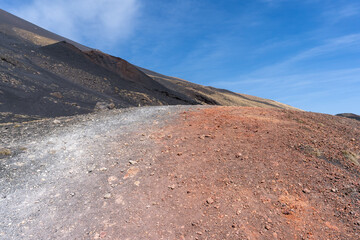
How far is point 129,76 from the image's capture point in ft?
117

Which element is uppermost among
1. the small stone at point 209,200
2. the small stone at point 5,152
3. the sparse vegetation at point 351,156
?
the sparse vegetation at point 351,156

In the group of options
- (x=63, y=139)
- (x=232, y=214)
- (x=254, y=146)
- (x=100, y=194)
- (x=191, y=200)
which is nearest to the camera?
(x=232, y=214)

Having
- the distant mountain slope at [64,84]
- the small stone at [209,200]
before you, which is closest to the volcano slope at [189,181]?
the small stone at [209,200]

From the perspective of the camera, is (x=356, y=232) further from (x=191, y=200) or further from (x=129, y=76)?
(x=129, y=76)

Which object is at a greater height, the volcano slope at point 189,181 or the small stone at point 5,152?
the volcano slope at point 189,181

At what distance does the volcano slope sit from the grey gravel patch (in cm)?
3

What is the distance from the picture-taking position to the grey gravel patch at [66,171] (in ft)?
14.8

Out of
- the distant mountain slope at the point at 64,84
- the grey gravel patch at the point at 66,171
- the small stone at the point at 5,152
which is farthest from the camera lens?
the distant mountain slope at the point at 64,84

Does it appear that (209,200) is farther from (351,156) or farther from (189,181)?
(351,156)

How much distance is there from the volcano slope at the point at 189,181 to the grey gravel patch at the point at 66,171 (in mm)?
28

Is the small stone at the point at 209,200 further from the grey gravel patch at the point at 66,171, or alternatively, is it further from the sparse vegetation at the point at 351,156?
the sparse vegetation at the point at 351,156

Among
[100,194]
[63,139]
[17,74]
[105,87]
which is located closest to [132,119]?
[63,139]

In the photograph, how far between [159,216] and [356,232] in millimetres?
3443

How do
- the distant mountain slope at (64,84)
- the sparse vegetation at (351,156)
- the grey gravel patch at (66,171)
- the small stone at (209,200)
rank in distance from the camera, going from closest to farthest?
the grey gravel patch at (66,171)
the small stone at (209,200)
the sparse vegetation at (351,156)
the distant mountain slope at (64,84)
